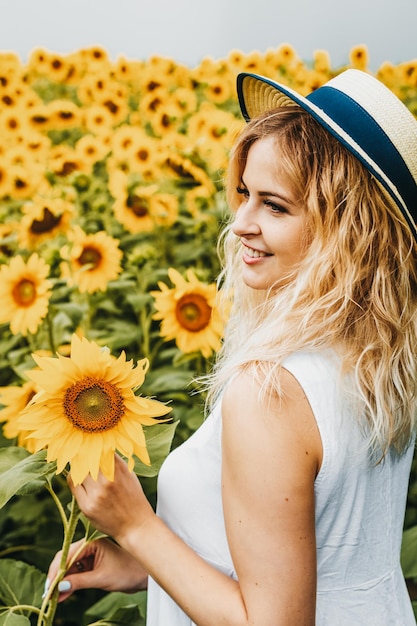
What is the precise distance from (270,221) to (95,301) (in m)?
1.42

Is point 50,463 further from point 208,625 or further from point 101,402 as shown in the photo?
point 208,625

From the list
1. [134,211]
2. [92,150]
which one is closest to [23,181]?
[92,150]

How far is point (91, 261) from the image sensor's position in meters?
2.25

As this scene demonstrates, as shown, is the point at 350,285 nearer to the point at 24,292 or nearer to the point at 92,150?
the point at 24,292

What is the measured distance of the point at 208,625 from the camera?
0.97 meters

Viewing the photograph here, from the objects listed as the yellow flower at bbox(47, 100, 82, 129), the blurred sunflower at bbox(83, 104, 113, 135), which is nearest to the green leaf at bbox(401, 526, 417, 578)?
the blurred sunflower at bbox(83, 104, 113, 135)

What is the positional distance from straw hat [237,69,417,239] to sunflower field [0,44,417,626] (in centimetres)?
39

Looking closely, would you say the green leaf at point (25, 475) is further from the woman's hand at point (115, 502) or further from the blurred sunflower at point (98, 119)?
the blurred sunflower at point (98, 119)

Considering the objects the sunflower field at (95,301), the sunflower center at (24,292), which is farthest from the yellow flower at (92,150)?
the sunflower center at (24,292)

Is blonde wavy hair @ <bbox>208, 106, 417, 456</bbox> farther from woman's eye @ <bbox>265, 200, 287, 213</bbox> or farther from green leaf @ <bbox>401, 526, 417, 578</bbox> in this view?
green leaf @ <bbox>401, 526, 417, 578</bbox>

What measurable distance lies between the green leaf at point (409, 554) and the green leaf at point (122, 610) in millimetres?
531

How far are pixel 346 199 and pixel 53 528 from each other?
128 cm

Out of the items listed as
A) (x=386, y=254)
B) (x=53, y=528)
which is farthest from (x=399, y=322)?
(x=53, y=528)

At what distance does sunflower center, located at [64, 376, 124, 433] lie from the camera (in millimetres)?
989
